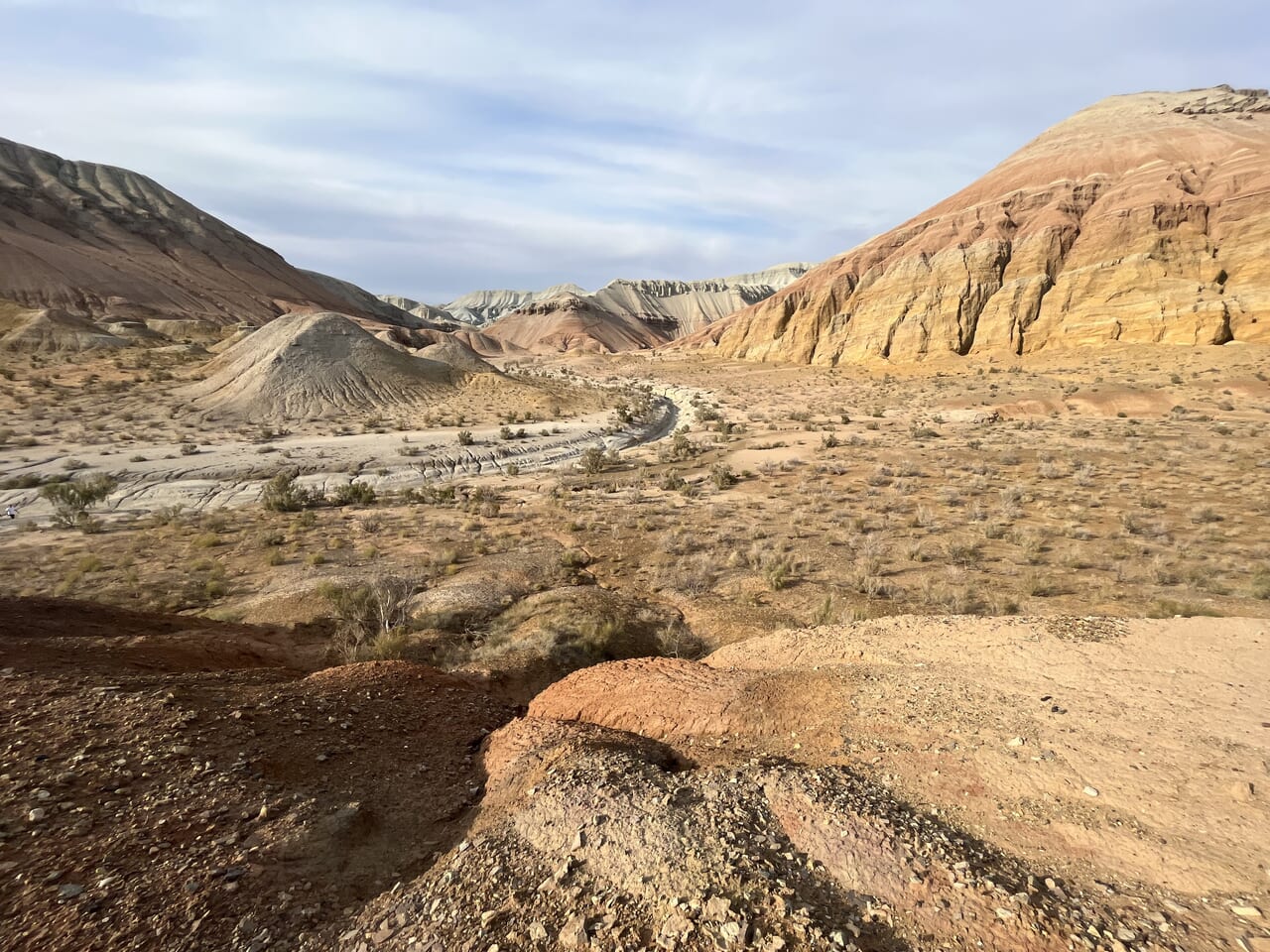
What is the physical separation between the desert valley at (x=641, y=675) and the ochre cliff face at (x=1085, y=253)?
7.57 m

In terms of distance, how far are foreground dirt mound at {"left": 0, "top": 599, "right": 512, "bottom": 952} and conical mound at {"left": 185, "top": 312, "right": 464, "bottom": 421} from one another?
27345 mm

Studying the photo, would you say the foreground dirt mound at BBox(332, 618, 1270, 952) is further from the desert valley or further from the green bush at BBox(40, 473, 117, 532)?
the green bush at BBox(40, 473, 117, 532)

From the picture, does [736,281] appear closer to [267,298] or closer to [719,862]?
[267,298]

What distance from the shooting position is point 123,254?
65500mm

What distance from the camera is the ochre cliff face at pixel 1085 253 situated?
33.9m

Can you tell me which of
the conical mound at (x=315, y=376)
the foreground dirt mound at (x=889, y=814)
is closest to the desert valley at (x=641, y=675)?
the foreground dirt mound at (x=889, y=814)

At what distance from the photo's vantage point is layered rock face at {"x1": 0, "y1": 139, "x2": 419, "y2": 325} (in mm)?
53688

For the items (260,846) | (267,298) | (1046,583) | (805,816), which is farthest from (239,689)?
(267,298)

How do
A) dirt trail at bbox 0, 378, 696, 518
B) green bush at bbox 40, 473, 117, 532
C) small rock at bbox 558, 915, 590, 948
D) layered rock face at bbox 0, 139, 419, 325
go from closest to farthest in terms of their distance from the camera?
small rock at bbox 558, 915, 590, 948
green bush at bbox 40, 473, 117, 532
dirt trail at bbox 0, 378, 696, 518
layered rock face at bbox 0, 139, 419, 325

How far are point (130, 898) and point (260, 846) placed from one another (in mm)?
562

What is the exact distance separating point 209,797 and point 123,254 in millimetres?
88239

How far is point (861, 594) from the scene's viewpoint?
964 cm

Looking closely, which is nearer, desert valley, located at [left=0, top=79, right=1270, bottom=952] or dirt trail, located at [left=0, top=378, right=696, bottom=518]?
desert valley, located at [left=0, top=79, right=1270, bottom=952]

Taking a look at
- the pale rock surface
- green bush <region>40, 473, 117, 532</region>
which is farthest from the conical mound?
green bush <region>40, 473, 117, 532</region>
